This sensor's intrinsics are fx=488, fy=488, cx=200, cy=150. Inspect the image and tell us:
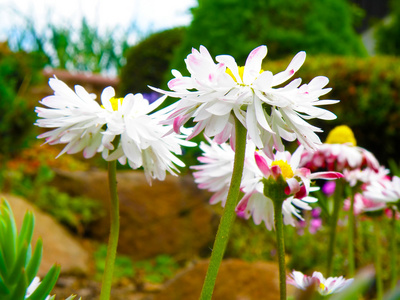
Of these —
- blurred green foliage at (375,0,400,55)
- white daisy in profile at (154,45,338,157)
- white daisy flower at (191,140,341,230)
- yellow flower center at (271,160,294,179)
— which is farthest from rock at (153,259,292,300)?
blurred green foliage at (375,0,400,55)

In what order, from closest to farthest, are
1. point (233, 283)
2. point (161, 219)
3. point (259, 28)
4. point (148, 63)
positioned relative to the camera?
1. point (233, 283)
2. point (161, 219)
3. point (259, 28)
4. point (148, 63)

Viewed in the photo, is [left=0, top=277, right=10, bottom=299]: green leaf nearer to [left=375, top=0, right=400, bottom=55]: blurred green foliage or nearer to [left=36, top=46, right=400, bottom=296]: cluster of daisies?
[left=36, top=46, right=400, bottom=296]: cluster of daisies

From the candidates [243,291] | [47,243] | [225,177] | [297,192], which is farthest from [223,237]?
[47,243]

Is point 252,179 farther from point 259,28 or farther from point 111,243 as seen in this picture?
point 259,28

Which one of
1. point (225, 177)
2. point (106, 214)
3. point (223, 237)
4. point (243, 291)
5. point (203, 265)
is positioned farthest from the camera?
point (106, 214)

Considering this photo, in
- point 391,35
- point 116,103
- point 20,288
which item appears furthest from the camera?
point 391,35

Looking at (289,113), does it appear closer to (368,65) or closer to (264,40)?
(368,65)

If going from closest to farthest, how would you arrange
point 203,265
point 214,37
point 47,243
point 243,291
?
1. point 243,291
2. point 203,265
3. point 47,243
4. point 214,37

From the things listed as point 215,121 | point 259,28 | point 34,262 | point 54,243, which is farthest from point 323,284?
point 259,28
